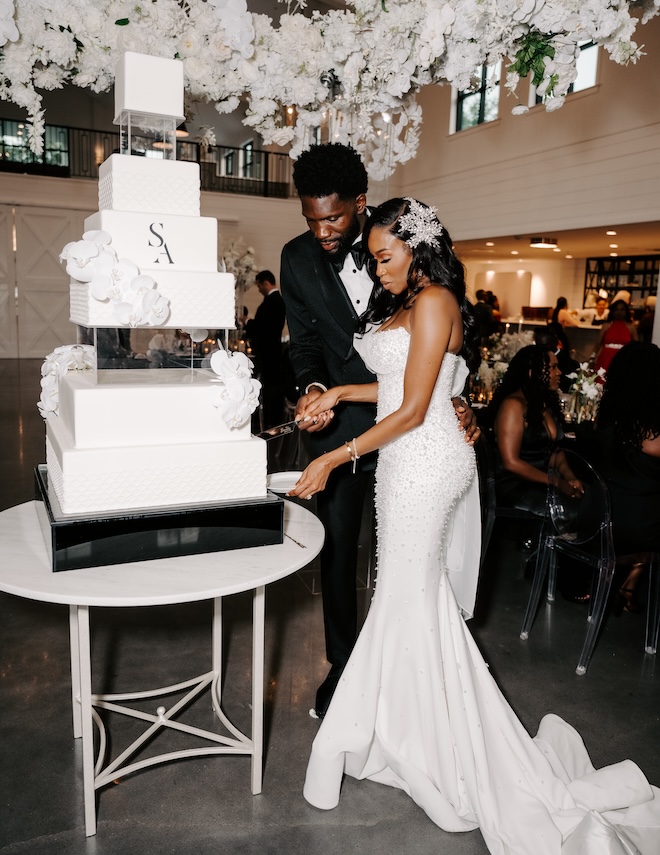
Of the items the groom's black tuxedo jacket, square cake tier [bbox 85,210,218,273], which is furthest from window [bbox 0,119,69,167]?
square cake tier [bbox 85,210,218,273]

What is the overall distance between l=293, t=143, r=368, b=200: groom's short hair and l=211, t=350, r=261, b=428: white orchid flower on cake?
2.53 ft

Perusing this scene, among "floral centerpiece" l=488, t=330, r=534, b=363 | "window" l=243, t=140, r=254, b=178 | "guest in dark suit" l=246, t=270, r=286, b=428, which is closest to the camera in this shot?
"floral centerpiece" l=488, t=330, r=534, b=363

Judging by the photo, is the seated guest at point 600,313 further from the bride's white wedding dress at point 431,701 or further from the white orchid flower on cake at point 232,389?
the white orchid flower on cake at point 232,389

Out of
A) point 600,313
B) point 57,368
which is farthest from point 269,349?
point 600,313

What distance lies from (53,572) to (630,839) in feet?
6.09

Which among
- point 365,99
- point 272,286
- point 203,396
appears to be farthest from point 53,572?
point 272,286

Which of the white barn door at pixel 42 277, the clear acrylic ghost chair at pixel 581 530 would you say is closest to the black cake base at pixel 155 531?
the clear acrylic ghost chair at pixel 581 530

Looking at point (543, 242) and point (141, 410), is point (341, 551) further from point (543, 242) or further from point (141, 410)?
point (543, 242)

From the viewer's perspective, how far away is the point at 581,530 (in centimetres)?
366

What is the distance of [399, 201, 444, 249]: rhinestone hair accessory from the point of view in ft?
7.27

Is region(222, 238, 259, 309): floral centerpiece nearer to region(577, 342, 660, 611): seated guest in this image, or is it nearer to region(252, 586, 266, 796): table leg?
region(577, 342, 660, 611): seated guest

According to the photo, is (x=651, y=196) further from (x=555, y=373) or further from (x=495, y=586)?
(x=495, y=586)

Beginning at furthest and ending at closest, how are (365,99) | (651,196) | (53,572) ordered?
1. (651,196)
2. (365,99)
3. (53,572)

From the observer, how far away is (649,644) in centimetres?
367
